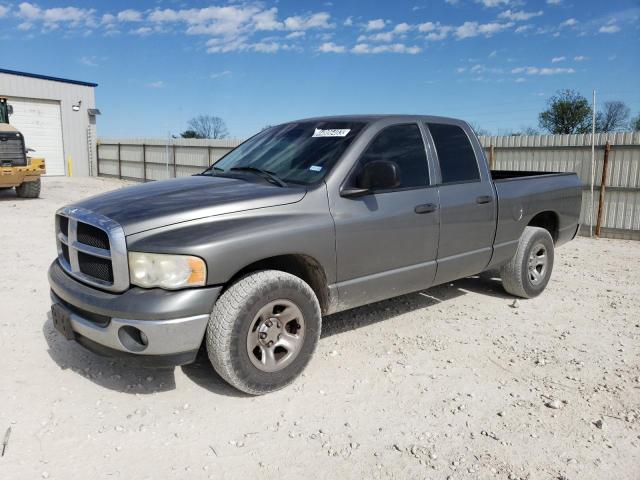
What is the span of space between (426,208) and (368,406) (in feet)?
5.57

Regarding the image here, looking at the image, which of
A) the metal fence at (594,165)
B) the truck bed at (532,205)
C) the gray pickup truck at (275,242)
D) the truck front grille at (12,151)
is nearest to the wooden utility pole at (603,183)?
the metal fence at (594,165)

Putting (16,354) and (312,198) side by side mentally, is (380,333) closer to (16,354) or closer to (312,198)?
(312,198)

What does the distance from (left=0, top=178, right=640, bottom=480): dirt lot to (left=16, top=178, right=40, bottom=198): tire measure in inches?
466

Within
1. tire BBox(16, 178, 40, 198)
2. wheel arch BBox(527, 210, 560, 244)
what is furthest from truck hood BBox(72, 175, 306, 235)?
tire BBox(16, 178, 40, 198)

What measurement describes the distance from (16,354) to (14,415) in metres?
1.02

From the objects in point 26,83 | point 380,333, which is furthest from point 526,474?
point 26,83

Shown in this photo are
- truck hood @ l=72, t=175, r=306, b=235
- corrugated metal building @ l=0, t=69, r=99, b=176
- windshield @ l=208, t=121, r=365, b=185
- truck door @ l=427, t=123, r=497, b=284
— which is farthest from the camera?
corrugated metal building @ l=0, t=69, r=99, b=176

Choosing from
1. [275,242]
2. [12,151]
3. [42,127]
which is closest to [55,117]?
[42,127]

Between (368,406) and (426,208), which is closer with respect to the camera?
(368,406)

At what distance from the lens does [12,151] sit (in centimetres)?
1467

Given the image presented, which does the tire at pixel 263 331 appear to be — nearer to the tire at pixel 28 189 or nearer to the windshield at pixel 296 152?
the windshield at pixel 296 152

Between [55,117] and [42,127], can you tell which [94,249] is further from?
[55,117]

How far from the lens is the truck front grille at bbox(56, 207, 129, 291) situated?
2996mm

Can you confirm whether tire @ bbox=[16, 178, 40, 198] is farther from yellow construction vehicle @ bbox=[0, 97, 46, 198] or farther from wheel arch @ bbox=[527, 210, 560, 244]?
wheel arch @ bbox=[527, 210, 560, 244]
